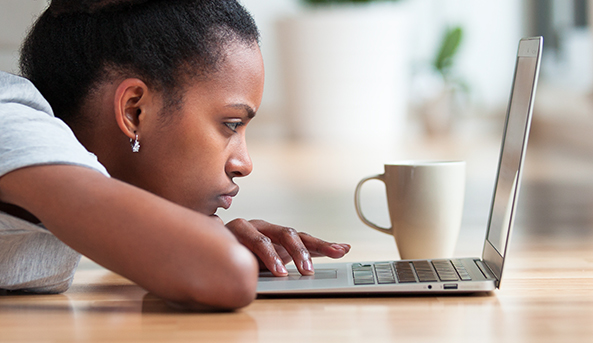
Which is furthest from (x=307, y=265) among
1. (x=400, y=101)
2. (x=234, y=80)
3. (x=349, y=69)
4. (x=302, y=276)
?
(x=400, y=101)

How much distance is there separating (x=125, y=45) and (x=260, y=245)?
272 mm

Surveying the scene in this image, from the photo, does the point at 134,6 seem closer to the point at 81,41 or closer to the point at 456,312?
the point at 81,41

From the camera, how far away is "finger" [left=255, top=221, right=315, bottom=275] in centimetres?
68

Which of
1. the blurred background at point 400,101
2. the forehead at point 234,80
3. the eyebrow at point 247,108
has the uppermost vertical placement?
the forehead at point 234,80

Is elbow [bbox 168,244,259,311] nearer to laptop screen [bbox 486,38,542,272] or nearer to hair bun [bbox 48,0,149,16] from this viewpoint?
laptop screen [bbox 486,38,542,272]

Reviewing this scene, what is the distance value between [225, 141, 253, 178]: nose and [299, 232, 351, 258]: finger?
12cm

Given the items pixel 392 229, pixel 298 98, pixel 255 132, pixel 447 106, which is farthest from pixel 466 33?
pixel 392 229

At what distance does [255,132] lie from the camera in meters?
5.33

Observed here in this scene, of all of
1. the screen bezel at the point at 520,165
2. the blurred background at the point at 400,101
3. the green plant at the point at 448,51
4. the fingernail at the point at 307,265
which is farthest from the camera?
the green plant at the point at 448,51

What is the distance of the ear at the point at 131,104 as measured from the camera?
2.26 ft

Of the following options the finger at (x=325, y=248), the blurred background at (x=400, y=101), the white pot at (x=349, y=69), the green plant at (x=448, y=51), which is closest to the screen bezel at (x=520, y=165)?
the finger at (x=325, y=248)

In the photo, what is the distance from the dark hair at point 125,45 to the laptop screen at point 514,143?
332 mm

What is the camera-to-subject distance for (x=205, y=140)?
27.9 inches

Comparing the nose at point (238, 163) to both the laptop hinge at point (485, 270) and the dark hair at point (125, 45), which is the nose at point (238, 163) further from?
the laptop hinge at point (485, 270)
